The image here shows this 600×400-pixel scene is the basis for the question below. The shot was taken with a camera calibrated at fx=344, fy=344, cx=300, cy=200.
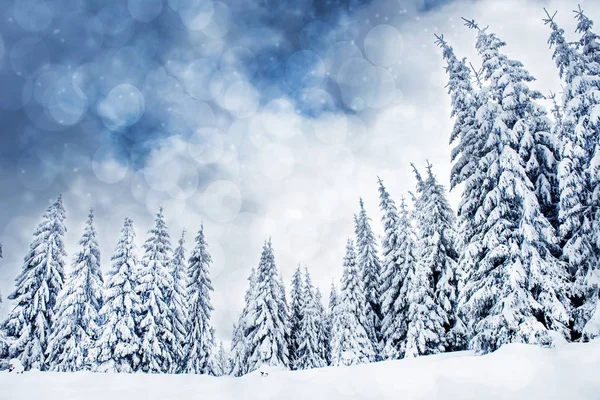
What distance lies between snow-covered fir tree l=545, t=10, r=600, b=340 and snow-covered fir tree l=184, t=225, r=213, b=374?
1129 inches

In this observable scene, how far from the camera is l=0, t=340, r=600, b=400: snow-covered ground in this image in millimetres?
7066

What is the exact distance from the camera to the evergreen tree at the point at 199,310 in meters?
31.7

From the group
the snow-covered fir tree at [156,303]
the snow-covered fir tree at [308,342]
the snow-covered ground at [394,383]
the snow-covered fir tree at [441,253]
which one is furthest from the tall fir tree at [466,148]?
the snow-covered fir tree at [308,342]

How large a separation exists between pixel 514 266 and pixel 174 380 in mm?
13508

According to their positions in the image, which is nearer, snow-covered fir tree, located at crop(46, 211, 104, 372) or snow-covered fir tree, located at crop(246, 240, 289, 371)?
snow-covered fir tree, located at crop(46, 211, 104, 372)

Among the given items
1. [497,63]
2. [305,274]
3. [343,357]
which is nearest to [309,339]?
[305,274]

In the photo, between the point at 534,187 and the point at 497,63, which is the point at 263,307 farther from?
the point at 497,63

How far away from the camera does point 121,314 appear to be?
26.7 m

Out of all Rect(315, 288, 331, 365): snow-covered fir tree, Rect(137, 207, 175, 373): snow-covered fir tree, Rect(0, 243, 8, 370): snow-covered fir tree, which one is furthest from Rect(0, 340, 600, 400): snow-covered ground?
Rect(315, 288, 331, 365): snow-covered fir tree

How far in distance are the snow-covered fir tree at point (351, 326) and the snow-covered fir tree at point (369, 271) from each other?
90cm

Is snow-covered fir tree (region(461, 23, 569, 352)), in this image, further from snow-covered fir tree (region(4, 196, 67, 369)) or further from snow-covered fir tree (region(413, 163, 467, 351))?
snow-covered fir tree (region(4, 196, 67, 369))

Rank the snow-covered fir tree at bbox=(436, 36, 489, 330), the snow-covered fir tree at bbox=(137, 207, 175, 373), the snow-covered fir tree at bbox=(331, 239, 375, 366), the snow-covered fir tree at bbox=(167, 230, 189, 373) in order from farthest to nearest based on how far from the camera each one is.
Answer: the snow-covered fir tree at bbox=(167, 230, 189, 373) → the snow-covered fir tree at bbox=(331, 239, 375, 366) → the snow-covered fir tree at bbox=(137, 207, 175, 373) → the snow-covered fir tree at bbox=(436, 36, 489, 330)

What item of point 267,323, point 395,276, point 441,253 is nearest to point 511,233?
point 441,253

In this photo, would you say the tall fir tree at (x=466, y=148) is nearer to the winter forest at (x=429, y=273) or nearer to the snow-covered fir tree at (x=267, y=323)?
the winter forest at (x=429, y=273)
